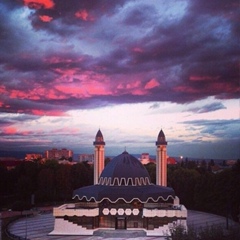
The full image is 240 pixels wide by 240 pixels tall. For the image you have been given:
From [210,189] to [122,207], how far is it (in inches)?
415

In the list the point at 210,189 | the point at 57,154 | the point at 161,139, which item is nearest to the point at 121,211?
the point at 210,189

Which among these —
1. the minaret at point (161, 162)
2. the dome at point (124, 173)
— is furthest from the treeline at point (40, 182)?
the dome at point (124, 173)

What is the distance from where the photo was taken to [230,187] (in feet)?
128

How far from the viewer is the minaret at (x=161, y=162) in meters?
47.8

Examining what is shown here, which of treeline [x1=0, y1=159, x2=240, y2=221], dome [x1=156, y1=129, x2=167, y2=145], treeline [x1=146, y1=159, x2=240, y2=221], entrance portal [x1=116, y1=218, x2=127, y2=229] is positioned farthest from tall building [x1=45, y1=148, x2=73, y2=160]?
entrance portal [x1=116, y1=218, x2=127, y2=229]

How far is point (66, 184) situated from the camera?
5544 centimetres

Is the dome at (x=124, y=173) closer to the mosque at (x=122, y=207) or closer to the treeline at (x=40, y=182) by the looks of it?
the mosque at (x=122, y=207)

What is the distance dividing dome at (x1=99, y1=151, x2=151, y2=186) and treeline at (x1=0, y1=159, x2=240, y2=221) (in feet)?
25.0

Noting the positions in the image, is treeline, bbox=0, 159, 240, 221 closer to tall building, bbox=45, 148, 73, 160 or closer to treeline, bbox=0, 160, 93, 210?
treeline, bbox=0, 160, 93, 210

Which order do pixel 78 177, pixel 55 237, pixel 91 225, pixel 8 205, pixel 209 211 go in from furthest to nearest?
pixel 78 177 → pixel 8 205 → pixel 209 211 → pixel 91 225 → pixel 55 237

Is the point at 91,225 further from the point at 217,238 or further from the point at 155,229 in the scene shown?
the point at 217,238

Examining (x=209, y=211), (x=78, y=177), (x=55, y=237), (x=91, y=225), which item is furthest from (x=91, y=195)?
(x=78, y=177)

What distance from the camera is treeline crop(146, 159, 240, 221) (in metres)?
38.7

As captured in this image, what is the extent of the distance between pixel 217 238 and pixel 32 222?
24.4 metres
